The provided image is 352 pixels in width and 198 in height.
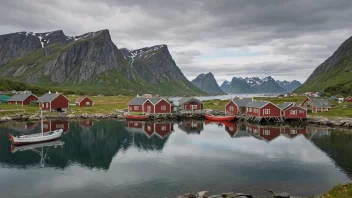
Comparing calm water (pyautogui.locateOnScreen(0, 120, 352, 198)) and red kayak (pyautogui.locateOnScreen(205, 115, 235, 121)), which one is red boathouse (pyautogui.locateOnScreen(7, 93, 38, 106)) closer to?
calm water (pyautogui.locateOnScreen(0, 120, 352, 198))

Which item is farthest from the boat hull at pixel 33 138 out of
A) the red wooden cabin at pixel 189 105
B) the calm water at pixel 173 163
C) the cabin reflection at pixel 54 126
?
the red wooden cabin at pixel 189 105

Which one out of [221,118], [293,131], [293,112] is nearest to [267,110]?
[293,112]

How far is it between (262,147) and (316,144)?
10.8 metres

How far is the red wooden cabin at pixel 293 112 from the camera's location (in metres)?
84.0

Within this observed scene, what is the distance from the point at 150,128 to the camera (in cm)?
7412

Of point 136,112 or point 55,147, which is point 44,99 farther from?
point 55,147

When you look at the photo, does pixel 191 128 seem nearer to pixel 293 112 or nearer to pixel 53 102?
pixel 293 112

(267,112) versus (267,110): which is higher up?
(267,110)

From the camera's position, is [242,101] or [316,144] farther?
[242,101]

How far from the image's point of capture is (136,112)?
9750 cm

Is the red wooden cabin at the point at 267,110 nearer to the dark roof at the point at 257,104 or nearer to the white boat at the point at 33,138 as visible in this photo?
the dark roof at the point at 257,104

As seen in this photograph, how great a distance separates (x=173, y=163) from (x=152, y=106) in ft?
184

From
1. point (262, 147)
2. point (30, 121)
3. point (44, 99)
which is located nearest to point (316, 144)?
point (262, 147)

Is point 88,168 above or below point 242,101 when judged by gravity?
below
